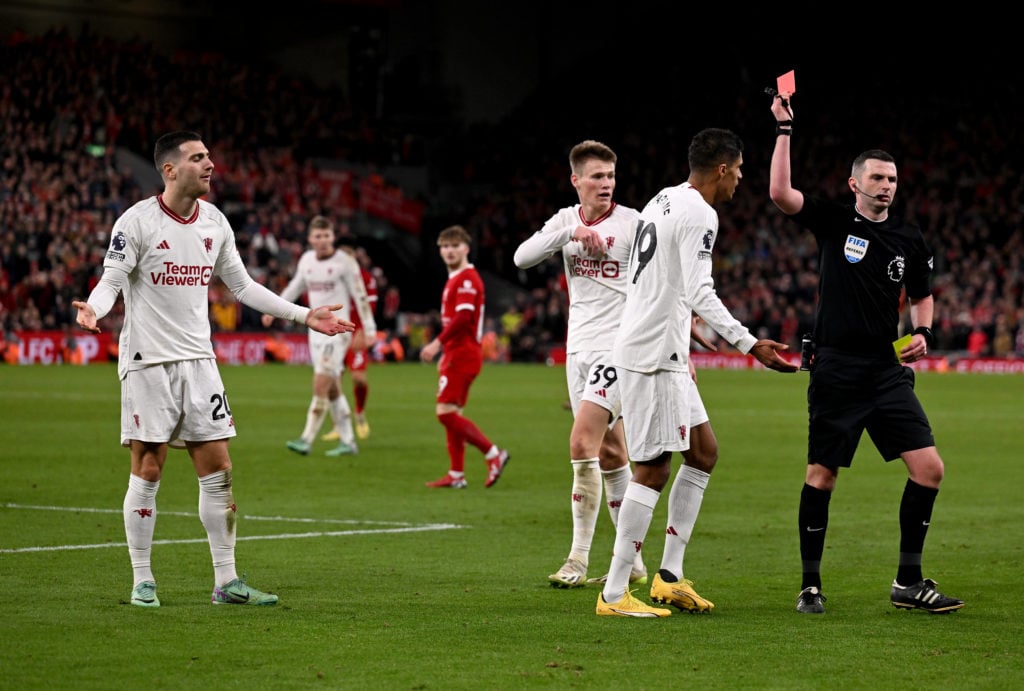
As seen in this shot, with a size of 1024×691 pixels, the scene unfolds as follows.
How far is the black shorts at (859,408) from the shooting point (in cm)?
788

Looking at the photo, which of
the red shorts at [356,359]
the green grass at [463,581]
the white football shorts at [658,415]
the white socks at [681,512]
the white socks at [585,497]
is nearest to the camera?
the green grass at [463,581]

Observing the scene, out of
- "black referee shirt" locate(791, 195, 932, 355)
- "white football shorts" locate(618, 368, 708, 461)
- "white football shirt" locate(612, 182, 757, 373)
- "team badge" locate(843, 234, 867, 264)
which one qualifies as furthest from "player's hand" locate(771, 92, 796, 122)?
"white football shorts" locate(618, 368, 708, 461)

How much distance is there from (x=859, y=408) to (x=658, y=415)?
1.15 meters

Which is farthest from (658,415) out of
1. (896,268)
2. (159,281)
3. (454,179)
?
(454,179)

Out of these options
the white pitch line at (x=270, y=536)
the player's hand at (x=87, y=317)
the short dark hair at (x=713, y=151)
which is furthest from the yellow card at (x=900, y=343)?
the white pitch line at (x=270, y=536)

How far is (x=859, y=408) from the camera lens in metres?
7.90

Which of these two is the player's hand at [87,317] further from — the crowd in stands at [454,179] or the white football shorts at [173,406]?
the crowd in stands at [454,179]

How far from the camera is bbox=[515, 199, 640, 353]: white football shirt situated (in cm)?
898

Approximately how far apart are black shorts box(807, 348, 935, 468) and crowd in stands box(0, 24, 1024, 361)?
32551mm

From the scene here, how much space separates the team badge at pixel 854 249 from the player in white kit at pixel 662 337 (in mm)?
711

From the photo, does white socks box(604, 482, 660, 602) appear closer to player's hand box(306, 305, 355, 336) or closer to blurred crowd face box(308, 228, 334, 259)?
player's hand box(306, 305, 355, 336)

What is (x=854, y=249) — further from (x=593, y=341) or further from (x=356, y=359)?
(x=356, y=359)

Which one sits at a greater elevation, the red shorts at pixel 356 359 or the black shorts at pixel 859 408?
the black shorts at pixel 859 408

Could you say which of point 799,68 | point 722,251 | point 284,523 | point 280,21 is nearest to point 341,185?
point 280,21
